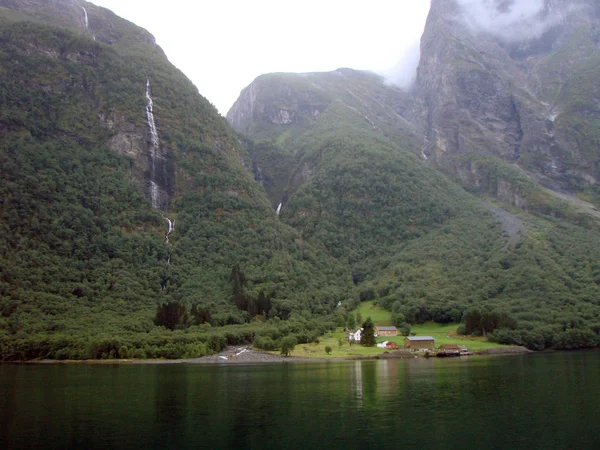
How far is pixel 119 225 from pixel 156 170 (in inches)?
1184

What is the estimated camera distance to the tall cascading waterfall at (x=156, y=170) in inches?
6696

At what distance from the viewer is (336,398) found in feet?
167

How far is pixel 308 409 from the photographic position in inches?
1768

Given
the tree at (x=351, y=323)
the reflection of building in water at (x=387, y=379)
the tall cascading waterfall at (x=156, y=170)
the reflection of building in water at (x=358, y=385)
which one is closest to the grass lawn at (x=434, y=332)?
the tree at (x=351, y=323)

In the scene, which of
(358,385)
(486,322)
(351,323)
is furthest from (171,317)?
(486,322)

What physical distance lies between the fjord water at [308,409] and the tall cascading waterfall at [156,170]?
3919 inches

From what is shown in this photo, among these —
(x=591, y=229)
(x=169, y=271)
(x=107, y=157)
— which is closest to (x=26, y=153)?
(x=107, y=157)

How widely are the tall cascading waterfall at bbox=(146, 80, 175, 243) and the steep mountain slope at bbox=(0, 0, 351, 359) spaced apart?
433mm

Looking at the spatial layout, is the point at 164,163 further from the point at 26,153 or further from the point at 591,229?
the point at 591,229

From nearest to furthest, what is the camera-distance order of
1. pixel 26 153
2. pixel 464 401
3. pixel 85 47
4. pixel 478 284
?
pixel 464 401 → pixel 478 284 → pixel 26 153 → pixel 85 47

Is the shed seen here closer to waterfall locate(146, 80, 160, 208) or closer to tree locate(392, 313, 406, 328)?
tree locate(392, 313, 406, 328)

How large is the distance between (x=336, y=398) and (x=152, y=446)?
21002 mm

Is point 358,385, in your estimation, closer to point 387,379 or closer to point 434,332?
point 387,379

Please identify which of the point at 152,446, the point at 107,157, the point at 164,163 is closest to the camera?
the point at 152,446
